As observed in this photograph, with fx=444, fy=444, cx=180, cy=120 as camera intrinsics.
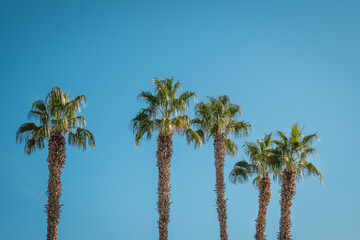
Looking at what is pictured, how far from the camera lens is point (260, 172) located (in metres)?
29.6

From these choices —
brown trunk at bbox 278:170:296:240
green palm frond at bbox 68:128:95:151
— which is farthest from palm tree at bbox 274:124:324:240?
green palm frond at bbox 68:128:95:151

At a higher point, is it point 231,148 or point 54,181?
point 231,148

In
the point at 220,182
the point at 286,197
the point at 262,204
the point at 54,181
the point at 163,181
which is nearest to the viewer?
the point at 54,181

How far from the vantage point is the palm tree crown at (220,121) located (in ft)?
93.8

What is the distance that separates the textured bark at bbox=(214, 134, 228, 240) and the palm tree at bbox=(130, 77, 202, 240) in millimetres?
1925

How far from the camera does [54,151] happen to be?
23656 millimetres

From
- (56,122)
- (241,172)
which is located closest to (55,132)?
(56,122)

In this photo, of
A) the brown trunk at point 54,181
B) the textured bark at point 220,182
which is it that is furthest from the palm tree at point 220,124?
the brown trunk at point 54,181

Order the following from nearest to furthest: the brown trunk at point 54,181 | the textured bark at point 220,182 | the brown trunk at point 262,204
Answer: the brown trunk at point 54,181 < the textured bark at point 220,182 < the brown trunk at point 262,204

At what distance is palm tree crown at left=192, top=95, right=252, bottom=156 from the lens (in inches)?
1126

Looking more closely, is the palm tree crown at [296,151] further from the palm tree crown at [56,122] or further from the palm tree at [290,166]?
the palm tree crown at [56,122]

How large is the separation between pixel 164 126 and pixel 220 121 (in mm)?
4668

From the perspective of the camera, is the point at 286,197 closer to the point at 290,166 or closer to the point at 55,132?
the point at 290,166

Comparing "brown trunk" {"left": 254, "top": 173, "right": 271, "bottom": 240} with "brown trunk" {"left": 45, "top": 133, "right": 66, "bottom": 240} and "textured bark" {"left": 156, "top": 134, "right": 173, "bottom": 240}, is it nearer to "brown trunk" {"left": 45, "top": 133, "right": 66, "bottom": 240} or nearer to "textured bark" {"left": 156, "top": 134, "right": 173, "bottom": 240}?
"textured bark" {"left": 156, "top": 134, "right": 173, "bottom": 240}
